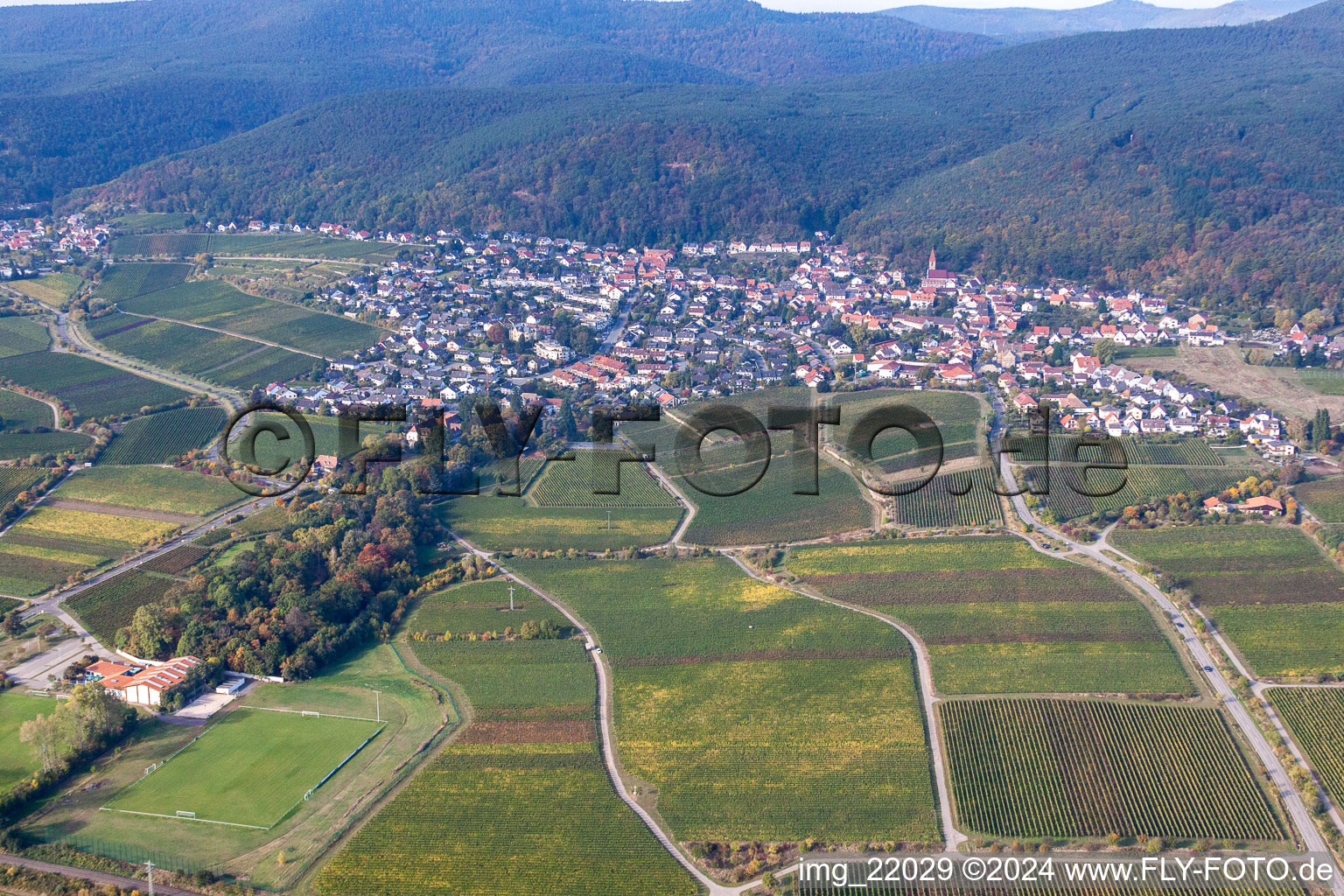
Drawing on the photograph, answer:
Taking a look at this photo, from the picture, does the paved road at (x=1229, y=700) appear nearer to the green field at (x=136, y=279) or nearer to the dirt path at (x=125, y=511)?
the dirt path at (x=125, y=511)

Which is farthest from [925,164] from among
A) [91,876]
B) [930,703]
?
[91,876]

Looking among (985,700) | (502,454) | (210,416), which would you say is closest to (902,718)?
(985,700)

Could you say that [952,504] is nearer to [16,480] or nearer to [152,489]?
[152,489]

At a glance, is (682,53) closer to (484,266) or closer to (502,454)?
(484,266)

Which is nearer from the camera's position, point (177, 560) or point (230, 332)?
point (177, 560)

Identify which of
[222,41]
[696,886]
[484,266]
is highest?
[222,41]

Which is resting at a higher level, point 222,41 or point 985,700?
point 222,41

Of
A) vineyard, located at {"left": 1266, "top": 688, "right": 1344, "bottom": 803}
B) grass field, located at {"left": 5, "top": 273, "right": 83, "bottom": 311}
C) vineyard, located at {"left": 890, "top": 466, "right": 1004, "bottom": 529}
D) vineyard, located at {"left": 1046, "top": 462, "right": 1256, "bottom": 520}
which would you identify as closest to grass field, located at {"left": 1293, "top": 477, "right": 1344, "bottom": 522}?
vineyard, located at {"left": 1046, "top": 462, "right": 1256, "bottom": 520}
